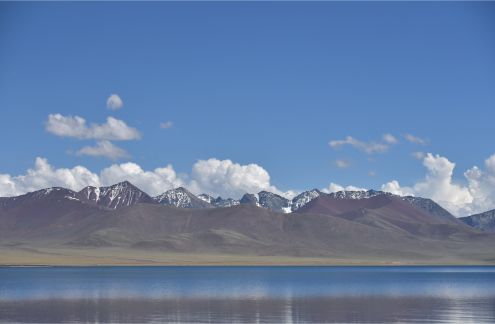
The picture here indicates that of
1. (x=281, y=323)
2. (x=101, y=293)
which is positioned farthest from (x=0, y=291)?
(x=281, y=323)

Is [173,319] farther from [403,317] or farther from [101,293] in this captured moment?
[101,293]

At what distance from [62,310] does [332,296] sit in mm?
33432

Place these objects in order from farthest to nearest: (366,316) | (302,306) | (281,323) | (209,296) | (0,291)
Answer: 1. (0,291)
2. (209,296)
3. (302,306)
4. (366,316)
5. (281,323)

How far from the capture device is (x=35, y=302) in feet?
249

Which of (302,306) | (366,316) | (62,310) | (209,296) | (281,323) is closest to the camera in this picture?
(281,323)

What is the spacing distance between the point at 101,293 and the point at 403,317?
4300cm

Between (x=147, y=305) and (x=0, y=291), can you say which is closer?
(x=147, y=305)

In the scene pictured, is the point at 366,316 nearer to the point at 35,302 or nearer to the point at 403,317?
the point at 403,317

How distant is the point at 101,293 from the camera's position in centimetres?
9050

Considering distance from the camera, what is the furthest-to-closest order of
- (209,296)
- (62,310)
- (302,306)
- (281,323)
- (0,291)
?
1. (0,291)
2. (209,296)
3. (302,306)
4. (62,310)
5. (281,323)

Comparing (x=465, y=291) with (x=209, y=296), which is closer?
(x=209, y=296)

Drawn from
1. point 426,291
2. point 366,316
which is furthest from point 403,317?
point 426,291

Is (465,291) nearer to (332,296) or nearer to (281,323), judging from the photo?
(332,296)

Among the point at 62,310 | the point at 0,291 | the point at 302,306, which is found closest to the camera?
the point at 62,310
